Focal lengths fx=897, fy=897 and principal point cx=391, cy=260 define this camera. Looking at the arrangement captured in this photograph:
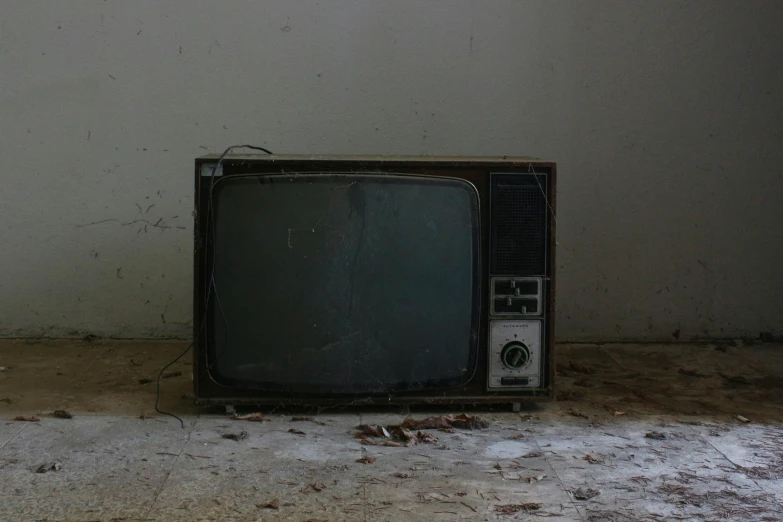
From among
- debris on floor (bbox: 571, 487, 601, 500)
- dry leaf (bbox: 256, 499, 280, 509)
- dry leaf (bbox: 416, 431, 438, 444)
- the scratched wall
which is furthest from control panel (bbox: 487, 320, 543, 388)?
the scratched wall

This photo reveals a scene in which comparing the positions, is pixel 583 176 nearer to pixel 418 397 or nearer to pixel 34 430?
pixel 418 397

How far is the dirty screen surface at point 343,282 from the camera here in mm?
2424

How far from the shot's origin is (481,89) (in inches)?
131

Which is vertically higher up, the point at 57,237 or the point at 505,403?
the point at 57,237

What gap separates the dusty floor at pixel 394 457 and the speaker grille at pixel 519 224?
45 centimetres

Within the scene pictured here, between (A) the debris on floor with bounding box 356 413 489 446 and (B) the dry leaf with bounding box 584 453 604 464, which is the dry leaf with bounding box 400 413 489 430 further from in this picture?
(B) the dry leaf with bounding box 584 453 604 464

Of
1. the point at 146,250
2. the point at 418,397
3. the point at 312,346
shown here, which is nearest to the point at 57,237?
the point at 146,250

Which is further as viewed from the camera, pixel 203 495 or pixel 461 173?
pixel 461 173

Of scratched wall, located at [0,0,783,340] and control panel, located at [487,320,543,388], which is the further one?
scratched wall, located at [0,0,783,340]

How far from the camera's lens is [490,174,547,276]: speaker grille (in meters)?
2.49

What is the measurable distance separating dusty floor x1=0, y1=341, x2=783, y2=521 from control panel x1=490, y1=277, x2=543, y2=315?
32cm

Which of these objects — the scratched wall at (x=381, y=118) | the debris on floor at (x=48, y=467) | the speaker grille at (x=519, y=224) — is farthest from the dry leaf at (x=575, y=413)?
the debris on floor at (x=48, y=467)

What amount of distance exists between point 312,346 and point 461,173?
24.8 inches

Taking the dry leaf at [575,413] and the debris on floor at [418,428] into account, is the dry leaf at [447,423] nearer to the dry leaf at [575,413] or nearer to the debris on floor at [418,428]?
the debris on floor at [418,428]
